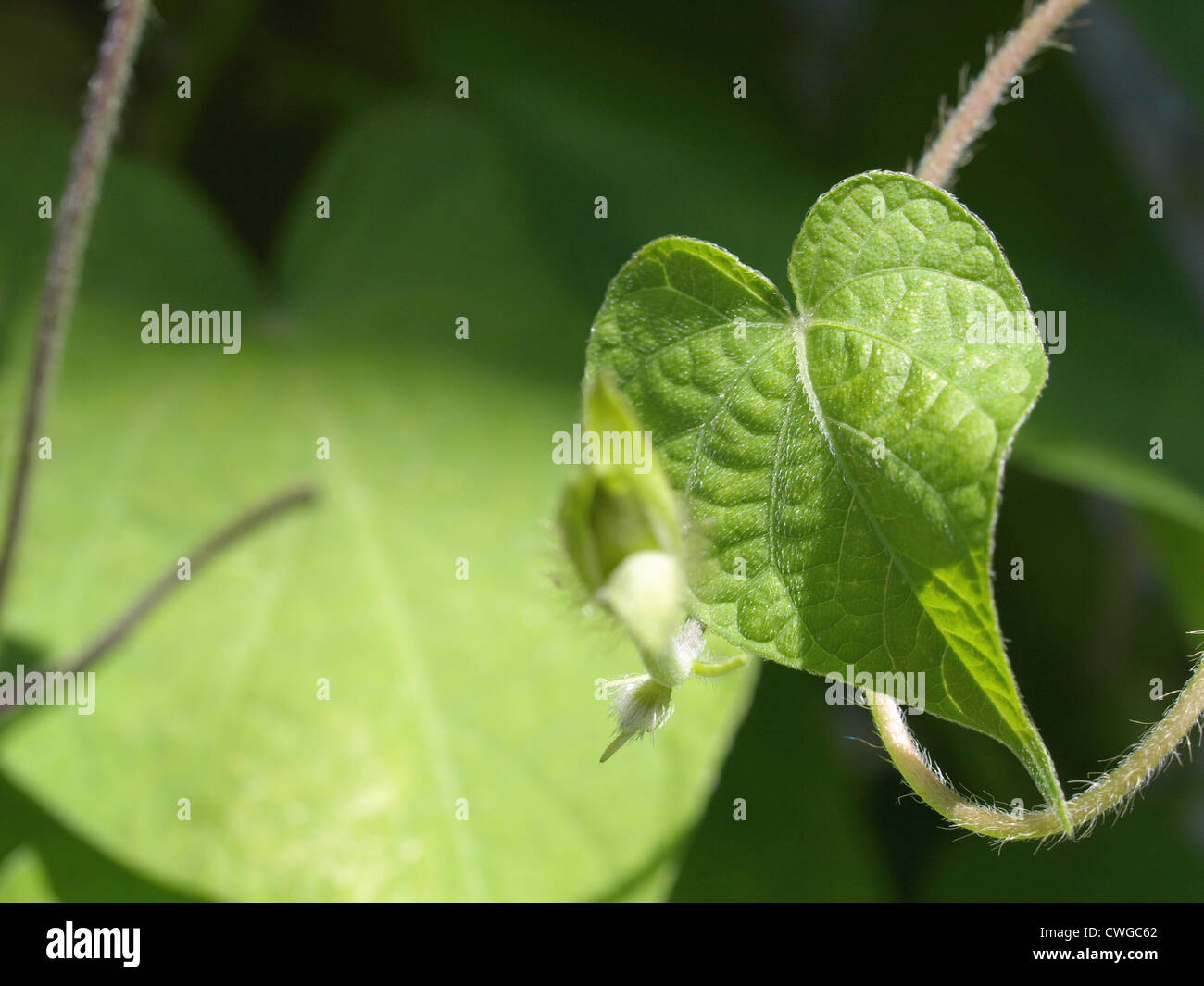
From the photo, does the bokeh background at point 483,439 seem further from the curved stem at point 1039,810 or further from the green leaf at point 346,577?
the curved stem at point 1039,810

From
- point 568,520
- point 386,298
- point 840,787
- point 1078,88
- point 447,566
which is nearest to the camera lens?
point 568,520

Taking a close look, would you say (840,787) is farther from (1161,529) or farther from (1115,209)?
(1115,209)

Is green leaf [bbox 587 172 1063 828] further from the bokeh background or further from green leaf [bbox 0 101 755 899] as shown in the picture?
green leaf [bbox 0 101 755 899]

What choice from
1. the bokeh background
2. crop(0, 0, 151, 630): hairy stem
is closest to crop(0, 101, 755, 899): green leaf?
the bokeh background

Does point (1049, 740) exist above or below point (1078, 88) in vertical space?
below
